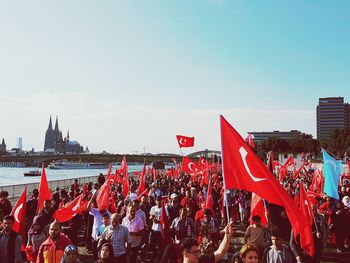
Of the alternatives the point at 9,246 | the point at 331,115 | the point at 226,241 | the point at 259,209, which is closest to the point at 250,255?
the point at 226,241

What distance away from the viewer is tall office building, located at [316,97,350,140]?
7436 inches

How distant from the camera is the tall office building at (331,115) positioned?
18888cm

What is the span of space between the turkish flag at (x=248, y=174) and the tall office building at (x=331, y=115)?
19622cm

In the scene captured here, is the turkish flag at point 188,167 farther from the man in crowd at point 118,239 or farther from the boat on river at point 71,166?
the boat on river at point 71,166

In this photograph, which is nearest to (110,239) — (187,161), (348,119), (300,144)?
(187,161)

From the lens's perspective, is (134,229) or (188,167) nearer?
(134,229)

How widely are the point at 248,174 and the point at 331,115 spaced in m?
200

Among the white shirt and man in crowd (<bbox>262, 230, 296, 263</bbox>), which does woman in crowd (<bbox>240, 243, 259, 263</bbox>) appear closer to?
man in crowd (<bbox>262, 230, 296, 263</bbox>)

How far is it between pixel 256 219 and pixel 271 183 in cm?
221

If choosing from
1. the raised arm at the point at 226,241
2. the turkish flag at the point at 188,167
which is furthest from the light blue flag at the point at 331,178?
the turkish flag at the point at 188,167

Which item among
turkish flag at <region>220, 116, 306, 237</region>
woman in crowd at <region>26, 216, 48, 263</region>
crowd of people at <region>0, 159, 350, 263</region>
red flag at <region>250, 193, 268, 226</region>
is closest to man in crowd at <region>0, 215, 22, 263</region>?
crowd of people at <region>0, 159, 350, 263</region>

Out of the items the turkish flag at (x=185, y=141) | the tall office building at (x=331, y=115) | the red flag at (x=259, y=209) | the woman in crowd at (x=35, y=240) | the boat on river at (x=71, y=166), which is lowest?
the boat on river at (x=71, y=166)

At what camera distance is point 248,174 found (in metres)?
5.55

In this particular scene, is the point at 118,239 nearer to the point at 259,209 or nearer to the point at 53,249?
the point at 53,249
